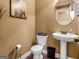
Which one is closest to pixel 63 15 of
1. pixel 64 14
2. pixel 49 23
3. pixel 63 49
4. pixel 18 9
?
pixel 64 14

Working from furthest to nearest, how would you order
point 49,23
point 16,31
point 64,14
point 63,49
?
1. point 49,23
2. point 64,14
3. point 63,49
4. point 16,31

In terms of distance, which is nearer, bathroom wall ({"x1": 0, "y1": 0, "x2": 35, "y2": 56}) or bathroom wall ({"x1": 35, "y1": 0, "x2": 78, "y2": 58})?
bathroom wall ({"x1": 0, "y1": 0, "x2": 35, "y2": 56})

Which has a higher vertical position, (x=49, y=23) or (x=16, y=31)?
(x=49, y=23)

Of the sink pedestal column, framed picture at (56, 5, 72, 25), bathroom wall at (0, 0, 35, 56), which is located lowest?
the sink pedestal column

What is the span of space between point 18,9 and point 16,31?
64 centimetres

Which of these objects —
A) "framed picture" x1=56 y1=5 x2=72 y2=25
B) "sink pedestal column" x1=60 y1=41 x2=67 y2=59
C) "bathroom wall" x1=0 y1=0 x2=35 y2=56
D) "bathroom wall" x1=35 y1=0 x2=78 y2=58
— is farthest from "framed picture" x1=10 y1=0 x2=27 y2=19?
"sink pedestal column" x1=60 y1=41 x2=67 y2=59

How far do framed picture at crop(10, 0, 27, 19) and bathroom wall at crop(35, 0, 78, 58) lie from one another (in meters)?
0.78

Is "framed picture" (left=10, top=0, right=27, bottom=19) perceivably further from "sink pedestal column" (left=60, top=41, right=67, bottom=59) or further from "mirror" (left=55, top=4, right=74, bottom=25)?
"sink pedestal column" (left=60, top=41, right=67, bottom=59)

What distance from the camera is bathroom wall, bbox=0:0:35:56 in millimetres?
2553

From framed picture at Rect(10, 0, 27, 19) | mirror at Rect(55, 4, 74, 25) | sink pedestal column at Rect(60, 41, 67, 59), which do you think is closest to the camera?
framed picture at Rect(10, 0, 27, 19)

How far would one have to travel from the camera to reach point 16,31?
10.00 feet

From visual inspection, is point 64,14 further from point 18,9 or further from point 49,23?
point 18,9

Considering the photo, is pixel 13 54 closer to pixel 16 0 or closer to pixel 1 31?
pixel 1 31

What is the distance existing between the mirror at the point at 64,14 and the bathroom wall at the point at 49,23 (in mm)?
123
